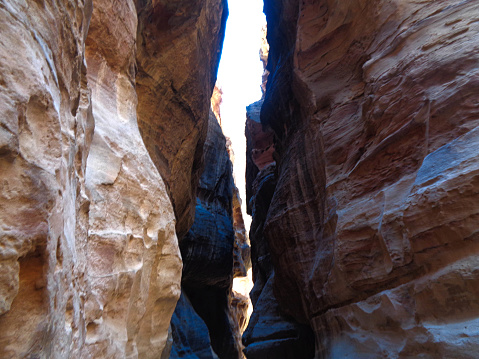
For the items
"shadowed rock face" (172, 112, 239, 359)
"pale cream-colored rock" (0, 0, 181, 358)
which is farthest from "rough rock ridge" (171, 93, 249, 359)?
"pale cream-colored rock" (0, 0, 181, 358)

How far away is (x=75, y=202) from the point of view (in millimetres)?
2359

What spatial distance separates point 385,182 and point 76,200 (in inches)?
198

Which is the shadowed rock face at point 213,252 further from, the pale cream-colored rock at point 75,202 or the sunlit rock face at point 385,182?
the pale cream-colored rock at point 75,202

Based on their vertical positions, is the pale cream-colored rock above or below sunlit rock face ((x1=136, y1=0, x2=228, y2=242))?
below

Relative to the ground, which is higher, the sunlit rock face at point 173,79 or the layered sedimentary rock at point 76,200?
the sunlit rock face at point 173,79

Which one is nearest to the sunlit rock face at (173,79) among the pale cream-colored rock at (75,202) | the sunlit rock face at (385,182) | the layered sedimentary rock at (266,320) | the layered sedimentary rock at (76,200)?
the sunlit rock face at (385,182)

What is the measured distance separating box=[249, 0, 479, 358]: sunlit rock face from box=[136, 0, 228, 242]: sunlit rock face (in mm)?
2661

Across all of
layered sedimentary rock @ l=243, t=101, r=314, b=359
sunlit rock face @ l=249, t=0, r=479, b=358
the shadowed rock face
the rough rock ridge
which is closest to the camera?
sunlit rock face @ l=249, t=0, r=479, b=358

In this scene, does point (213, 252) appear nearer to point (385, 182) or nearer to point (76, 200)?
point (385, 182)

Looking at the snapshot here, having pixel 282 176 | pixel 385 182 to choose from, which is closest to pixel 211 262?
pixel 282 176

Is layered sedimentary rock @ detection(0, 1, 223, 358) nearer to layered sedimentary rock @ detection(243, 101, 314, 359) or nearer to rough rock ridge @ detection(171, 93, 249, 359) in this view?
layered sedimentary rock @ detection(243, 101, 314, 359)

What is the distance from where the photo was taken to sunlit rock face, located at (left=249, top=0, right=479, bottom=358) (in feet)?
15.3

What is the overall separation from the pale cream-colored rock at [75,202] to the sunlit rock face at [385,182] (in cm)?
321

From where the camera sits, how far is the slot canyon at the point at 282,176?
1691mm
